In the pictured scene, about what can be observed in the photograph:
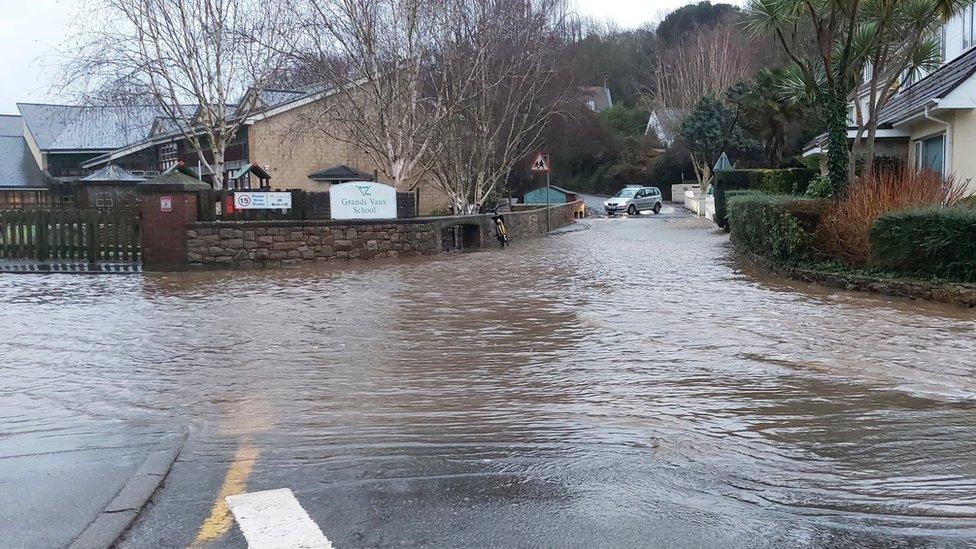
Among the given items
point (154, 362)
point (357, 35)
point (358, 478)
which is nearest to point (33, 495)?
point (358, 478)

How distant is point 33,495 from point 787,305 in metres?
9.64

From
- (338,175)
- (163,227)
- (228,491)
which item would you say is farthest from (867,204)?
(338,175)

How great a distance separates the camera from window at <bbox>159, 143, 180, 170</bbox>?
138 feet

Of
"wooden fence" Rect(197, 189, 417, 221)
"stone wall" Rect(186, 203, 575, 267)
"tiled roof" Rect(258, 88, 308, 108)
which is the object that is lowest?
"stone wall" Rect(186, 203, 575, 267)

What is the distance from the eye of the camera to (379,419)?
260 inches

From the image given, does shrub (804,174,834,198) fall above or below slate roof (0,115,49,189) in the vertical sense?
below

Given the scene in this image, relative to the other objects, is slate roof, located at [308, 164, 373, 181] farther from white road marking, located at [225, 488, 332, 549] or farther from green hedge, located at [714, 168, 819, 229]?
white road marking, located at [225, 488, 332, 549]

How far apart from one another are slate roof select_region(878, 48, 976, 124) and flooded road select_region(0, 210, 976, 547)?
24.7 feet

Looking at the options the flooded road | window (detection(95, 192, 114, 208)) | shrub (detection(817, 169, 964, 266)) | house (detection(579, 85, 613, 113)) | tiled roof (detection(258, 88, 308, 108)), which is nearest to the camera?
the flooded road

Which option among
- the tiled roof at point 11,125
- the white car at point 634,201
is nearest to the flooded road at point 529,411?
the white car at point 634,201

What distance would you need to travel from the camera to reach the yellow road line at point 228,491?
4414mm

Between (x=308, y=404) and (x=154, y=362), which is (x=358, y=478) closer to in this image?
(x=308, y=404)

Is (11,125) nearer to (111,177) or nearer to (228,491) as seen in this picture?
(111,177)

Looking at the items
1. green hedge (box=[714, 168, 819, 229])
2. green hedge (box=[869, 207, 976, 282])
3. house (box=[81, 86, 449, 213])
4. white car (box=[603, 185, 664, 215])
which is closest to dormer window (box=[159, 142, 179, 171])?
house (box=[81, 86, 449, 213])
